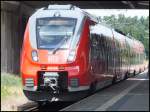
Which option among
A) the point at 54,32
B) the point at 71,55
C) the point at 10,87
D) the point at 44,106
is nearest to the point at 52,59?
the point at 71,55

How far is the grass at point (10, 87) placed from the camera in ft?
83.1

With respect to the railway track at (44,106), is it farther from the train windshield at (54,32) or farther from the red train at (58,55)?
the train windshield at (54,32)

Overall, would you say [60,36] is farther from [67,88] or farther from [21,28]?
[21,28]

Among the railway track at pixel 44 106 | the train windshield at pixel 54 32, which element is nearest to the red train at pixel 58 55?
the train windshield at pixel 54 32

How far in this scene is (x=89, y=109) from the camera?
17219 millimetres

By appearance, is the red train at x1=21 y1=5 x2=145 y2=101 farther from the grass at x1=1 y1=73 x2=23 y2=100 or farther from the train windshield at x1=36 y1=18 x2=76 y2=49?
the grass at x1=1 y1=73 x2=23 y2=100

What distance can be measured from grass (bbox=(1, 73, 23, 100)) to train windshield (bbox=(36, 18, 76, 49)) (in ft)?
12.7

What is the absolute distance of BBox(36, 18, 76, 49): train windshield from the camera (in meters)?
20.9

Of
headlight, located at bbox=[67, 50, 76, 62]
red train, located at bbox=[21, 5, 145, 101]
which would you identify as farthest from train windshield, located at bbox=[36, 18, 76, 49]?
headlight, located at bbox=[67, 50, 76, 62]

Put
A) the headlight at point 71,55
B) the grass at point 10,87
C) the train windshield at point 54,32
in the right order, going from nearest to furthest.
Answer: the headlight at point 71,55, the train windshield at point 54,32, the grass at point 10,87

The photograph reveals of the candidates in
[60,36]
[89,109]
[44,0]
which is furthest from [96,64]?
→ [44,0]

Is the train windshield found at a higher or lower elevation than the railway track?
higher

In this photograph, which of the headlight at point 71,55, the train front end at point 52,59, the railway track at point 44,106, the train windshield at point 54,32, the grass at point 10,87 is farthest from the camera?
the grass at point 10,87

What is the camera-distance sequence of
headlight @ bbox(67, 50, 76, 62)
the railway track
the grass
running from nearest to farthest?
1. headlight @ bbox(67, 50, 76, 62)
2. the railway track
3. the grass
